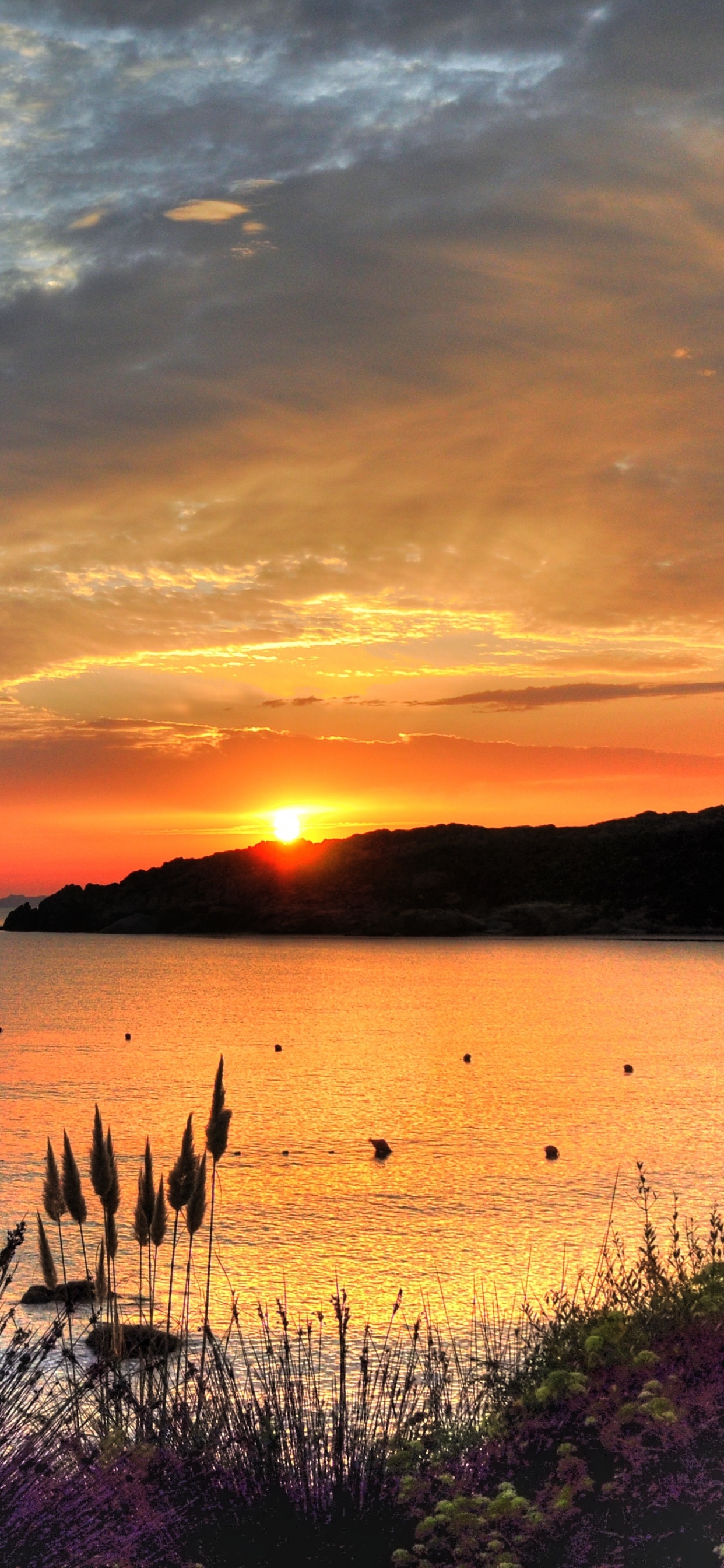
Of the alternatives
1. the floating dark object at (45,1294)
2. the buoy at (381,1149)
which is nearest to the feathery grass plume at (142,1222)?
the floating dark object at (45,1294)

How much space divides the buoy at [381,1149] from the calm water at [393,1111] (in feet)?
0.94

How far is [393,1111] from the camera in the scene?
33.7m

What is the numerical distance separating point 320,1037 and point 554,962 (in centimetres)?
7440

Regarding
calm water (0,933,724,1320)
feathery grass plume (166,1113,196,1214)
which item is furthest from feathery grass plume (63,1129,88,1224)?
calm water (0,933,724,1320)

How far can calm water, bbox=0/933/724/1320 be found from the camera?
18250 millimetres

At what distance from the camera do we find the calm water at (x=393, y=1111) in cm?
1825

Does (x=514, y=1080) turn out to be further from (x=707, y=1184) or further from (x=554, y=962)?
(x=554, y=962)

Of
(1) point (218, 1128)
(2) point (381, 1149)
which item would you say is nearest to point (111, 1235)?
(1) point (218, 1128)

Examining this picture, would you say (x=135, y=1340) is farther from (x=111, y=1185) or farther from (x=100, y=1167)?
(x=100, y=1167)

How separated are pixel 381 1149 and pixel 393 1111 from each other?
7.02 metres

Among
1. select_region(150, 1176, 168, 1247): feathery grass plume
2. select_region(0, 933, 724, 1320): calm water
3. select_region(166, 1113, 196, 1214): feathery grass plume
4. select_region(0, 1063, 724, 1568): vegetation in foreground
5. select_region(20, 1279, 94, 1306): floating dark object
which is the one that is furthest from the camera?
select_region(0, 933, 724, 1320): calm water

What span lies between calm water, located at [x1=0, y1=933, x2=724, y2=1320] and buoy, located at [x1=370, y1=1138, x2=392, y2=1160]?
29 centimetres

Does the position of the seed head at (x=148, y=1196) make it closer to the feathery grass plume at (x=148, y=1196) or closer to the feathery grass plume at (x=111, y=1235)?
the feathery grass plume at (x=148, y=1196)

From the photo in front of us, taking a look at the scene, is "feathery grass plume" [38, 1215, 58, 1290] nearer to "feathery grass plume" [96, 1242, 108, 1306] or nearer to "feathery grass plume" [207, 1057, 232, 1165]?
"feathery grass plume" [96, 1242, 108, 1306]
